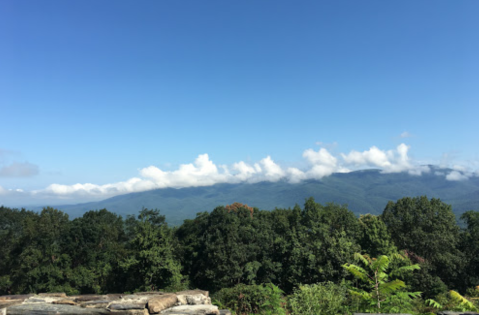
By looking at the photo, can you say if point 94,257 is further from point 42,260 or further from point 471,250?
point 471,250

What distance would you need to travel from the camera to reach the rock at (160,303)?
7.52 m

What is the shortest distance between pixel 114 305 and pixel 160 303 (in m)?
1.37

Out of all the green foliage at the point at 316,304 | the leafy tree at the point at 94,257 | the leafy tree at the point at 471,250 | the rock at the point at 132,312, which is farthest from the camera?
the leafy tree at the point at 94,257

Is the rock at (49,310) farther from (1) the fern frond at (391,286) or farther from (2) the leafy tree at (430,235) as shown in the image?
(2) the leafy tree at (430,235)

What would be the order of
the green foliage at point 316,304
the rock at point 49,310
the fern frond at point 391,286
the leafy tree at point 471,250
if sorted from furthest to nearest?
the leafy tree at point 471,250
the green foliage at point 316,304
the fern frond at point 391,286
the rock at point 49,310

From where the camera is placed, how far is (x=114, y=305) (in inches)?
304

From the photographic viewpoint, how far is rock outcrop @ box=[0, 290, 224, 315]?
7.55 meters

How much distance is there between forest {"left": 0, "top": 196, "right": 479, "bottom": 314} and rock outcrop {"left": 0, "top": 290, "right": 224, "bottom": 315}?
42.2ft

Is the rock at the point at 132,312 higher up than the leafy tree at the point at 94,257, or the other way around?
the rock at the point at 132,312

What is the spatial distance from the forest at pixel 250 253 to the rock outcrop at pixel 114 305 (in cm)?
1286

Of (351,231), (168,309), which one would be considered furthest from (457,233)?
(168,309)

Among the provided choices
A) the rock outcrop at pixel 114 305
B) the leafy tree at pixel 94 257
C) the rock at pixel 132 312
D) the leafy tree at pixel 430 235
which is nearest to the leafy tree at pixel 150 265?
the leafy tree at pixel 94 257

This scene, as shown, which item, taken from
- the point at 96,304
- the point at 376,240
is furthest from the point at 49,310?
the point at 376,240

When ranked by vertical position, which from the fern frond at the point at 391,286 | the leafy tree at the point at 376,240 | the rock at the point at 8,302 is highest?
the rock at the point at 8,302
